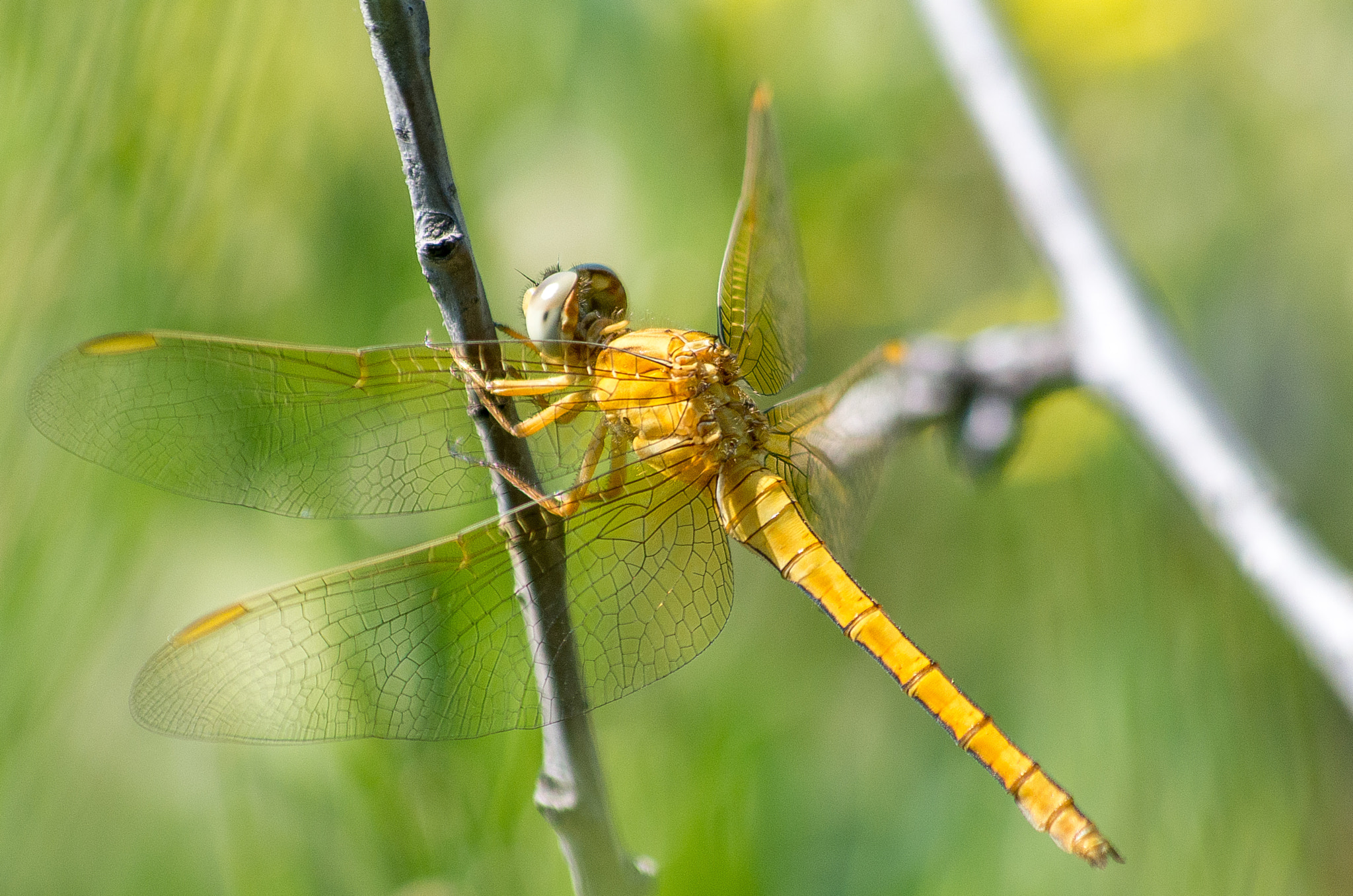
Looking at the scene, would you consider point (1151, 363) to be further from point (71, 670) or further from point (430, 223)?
point (71, 670)

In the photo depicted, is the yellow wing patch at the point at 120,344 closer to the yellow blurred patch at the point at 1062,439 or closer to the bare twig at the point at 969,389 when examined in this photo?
the bare twig at the point at 969,389

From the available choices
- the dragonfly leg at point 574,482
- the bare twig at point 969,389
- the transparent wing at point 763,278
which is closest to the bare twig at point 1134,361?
the bare twig at point 969,389

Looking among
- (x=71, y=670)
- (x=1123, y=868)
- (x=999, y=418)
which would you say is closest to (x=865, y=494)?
(x=999, y=418)

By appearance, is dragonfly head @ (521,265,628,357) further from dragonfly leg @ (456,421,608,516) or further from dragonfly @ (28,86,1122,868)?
dragonfly leg @ (456,421,608,516)

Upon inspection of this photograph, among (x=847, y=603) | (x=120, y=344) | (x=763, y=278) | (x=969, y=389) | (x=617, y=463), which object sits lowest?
(x=847, y=603)

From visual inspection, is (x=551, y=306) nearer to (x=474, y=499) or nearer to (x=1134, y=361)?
(x=474, y=499)

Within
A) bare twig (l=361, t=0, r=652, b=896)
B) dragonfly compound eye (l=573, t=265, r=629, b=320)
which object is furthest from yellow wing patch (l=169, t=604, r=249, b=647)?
dragonfly compound eye (l=573, t=265, r=629, b=320)

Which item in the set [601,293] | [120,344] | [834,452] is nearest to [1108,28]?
[834,452]
